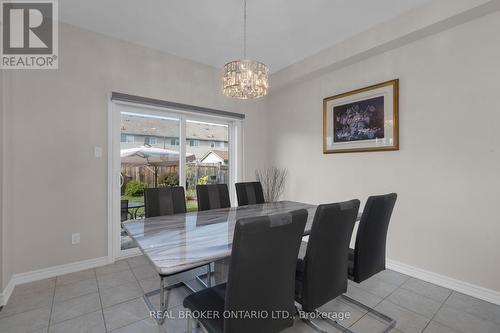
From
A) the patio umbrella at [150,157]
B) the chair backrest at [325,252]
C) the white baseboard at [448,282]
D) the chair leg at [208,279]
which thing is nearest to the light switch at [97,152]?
the patio umbrella at [150,157]

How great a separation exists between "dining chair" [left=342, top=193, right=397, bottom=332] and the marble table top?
391 mm

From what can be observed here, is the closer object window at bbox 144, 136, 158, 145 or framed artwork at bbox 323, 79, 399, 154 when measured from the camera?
framed artwork at bbox 323, 79, 399, 154

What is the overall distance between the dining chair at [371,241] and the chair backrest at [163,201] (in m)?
Answer: 1.66

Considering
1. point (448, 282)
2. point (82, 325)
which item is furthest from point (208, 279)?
point (448, 282)

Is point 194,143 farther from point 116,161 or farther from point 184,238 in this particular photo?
point 184,238

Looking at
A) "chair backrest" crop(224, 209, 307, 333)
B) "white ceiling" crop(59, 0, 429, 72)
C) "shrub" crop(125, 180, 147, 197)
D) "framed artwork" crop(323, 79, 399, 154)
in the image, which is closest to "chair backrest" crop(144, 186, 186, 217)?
"shrub" crop(125, 180, 147, 197)

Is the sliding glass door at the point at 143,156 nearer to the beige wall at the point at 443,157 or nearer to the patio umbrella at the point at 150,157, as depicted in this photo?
the patio umbrella at the point at 150,157

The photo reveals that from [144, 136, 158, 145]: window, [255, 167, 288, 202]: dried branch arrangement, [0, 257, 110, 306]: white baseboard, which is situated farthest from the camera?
[255, 167, 288, 202]: dried branch arrangement

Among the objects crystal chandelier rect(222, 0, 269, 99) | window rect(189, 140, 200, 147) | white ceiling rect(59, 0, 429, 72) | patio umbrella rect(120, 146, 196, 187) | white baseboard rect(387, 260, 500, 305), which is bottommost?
white baseboard rect(387, 260, 500, 305)

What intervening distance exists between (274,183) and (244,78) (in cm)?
223

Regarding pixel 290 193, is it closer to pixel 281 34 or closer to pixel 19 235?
pixel 281 34

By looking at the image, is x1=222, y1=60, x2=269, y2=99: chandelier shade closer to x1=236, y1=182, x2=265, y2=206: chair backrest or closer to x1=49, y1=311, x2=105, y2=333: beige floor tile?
x1=236, y1=182, x2=265, y2=206: chair backrest

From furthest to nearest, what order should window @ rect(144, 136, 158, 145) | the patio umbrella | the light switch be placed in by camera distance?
window @ rect(144, 136, 158, 145) < the patio umbrella < the light switch

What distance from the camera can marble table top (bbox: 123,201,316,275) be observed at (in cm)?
120
